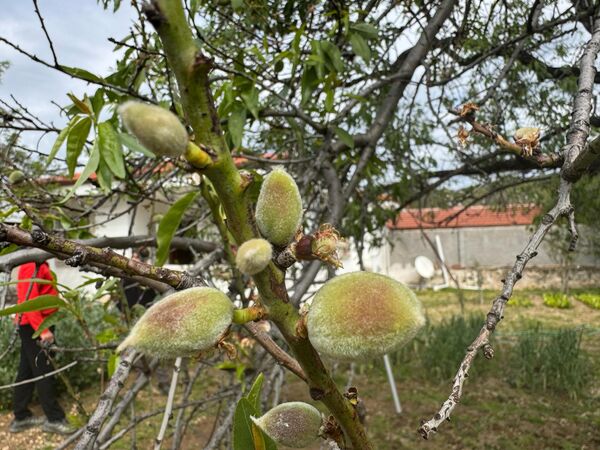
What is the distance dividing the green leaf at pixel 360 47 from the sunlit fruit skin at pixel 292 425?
4.92 ft

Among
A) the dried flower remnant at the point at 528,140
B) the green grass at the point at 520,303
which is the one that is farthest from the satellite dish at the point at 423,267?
the dried flower remnant at the point at 528,140

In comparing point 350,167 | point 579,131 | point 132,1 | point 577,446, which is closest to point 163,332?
point 579,131

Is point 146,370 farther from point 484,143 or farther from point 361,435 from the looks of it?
point 484,143

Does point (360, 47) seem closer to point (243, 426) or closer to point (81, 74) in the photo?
point (81, 74)

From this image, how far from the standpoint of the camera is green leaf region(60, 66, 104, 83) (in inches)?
58.8

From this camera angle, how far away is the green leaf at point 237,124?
5.56 ft

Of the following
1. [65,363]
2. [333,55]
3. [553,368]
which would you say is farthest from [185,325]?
[65,363]

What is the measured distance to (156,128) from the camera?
45 cm

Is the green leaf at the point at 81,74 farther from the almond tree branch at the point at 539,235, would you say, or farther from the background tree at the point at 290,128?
the almond tree branch at the point at 539,235

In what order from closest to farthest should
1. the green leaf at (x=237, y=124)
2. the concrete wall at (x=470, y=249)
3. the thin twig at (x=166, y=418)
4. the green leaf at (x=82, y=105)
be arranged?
the thin twig at (x=166, y=418), the green leaf at (x=82, y=105), the green leaf at (x=237, y=124), the concrete wall at (x=470, y=249)

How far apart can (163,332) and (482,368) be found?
18.9 feet

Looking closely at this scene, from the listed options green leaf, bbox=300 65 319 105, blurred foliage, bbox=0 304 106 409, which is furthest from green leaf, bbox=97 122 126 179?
blurred foliage, bbox=0 304 106 409

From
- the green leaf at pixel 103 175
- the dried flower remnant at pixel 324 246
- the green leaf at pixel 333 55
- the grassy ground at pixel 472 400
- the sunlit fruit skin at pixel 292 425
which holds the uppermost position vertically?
the green leaf at pixel 333 55

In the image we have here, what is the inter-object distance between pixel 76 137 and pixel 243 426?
3.28 ft
